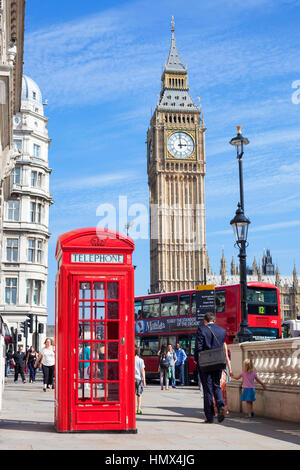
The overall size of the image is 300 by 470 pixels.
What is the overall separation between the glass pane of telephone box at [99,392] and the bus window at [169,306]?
19749 millimetres

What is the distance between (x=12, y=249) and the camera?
142ft

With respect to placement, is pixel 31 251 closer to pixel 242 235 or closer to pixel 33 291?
pixel 33 291

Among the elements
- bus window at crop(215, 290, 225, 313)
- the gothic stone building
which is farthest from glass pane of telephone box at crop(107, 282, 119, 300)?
the gothic stone building

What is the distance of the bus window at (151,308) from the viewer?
96.5 feet

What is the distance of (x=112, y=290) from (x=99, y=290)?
0.18 m

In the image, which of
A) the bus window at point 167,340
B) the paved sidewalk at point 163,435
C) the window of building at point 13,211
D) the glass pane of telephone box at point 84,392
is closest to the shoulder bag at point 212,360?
the paved sidewalk at point 163,435

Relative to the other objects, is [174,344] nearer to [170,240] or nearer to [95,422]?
[95,422]

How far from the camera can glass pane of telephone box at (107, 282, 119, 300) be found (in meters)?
8.62

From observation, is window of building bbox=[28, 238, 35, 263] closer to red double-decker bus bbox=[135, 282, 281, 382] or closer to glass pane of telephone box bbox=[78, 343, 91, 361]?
red double-decker bus bbox=[135, 282, 281, 382]

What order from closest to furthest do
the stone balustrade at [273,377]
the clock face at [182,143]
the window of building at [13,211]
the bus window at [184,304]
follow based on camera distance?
the stone balustrade at [273,377], the bus window at [184,304], the window of building at [13,211], the clock face at [182,143]

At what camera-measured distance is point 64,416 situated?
8.38 metres

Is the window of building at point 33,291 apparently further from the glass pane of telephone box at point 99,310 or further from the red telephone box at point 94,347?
the glass pane of telephone box at point 99,310

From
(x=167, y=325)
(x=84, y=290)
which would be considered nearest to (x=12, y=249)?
(x=167, y=325)
